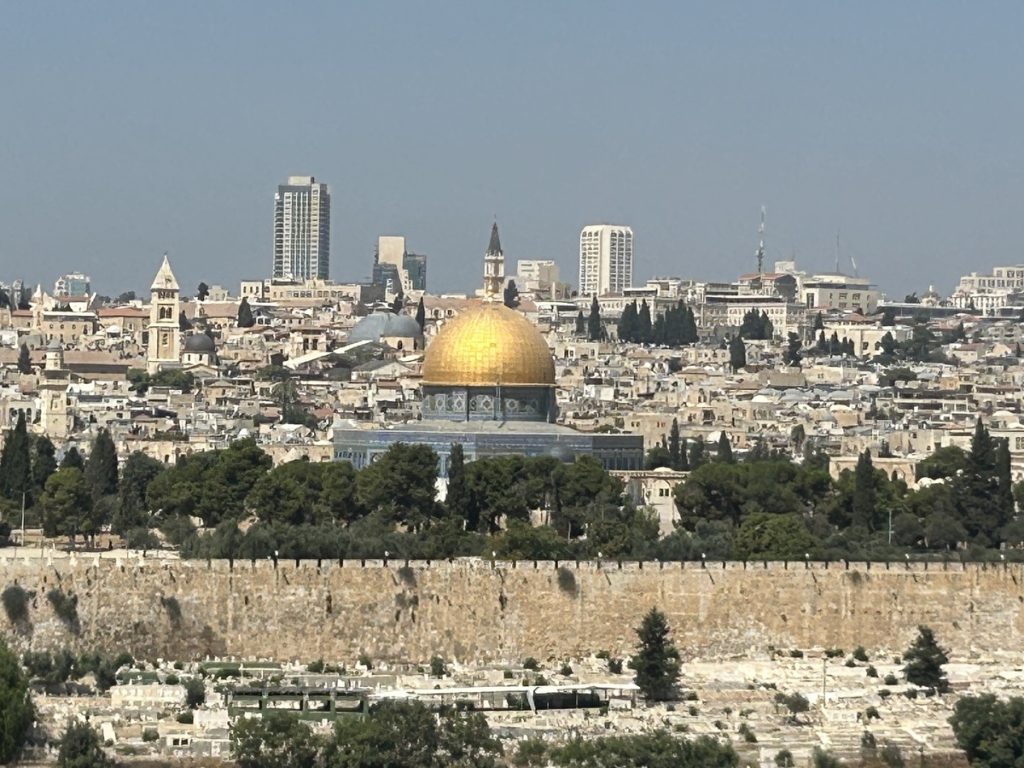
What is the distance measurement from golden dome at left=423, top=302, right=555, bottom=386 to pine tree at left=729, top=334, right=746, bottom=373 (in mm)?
57040

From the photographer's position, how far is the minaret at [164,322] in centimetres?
12100

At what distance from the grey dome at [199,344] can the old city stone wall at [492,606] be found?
245 feet

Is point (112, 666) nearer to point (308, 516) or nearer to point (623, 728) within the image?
point (623, 728)

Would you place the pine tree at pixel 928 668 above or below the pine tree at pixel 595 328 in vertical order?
below

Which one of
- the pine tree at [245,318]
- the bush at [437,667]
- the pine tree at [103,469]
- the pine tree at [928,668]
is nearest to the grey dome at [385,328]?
the pine tree at [245,318]

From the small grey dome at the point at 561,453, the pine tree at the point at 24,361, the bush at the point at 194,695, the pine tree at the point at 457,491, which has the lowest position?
the bush at the point at 194,695

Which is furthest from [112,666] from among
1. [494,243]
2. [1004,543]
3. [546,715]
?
[494,243]

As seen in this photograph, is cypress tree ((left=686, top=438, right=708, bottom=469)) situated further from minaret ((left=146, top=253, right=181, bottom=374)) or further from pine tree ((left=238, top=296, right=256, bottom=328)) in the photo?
pine tree ((left=238, top=296, right=256, bottom=328))

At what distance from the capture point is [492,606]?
4919cm

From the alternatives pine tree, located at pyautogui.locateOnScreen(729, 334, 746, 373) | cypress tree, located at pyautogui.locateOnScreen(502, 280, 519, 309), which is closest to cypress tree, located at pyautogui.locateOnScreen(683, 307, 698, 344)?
cypress tree, located at pyautogui.locateOnScreen(502, 280, 519, 309)

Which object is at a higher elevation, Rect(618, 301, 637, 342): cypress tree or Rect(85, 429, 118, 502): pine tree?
Rect(618, 301, 637, 342): cypress tree

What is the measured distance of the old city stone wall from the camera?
48188mm

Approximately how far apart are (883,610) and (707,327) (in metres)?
112

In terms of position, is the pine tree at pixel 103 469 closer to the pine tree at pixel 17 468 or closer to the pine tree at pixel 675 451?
the pine tree at pixel 17 468
